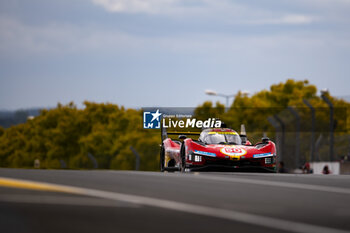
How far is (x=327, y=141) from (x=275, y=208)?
24.7m

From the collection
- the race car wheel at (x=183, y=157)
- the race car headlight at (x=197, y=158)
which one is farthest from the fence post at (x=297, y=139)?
the race car headlight at (x=197, y=158)

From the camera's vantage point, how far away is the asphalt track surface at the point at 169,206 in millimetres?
5203

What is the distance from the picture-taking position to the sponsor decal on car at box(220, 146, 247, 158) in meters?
15.3

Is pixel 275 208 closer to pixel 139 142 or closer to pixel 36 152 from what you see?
pixel 139 142

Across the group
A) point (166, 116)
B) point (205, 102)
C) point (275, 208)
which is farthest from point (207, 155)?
point (205, 102)

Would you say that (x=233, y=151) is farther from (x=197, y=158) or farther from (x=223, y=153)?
(x=197, y=158)

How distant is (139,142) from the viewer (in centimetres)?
6506

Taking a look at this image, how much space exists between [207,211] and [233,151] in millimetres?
9523

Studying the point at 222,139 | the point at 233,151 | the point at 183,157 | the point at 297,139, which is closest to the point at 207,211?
the point at 233,151

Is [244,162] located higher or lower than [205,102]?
lower

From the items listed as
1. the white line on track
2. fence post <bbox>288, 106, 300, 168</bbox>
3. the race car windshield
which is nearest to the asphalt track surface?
the white line on track

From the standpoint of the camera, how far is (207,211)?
589 centimetres

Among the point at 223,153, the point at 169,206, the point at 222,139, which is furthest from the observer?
the point at 222,139

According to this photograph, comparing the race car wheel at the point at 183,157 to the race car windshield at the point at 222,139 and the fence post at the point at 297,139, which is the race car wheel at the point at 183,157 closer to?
the race car windshield at the point at 222,139
